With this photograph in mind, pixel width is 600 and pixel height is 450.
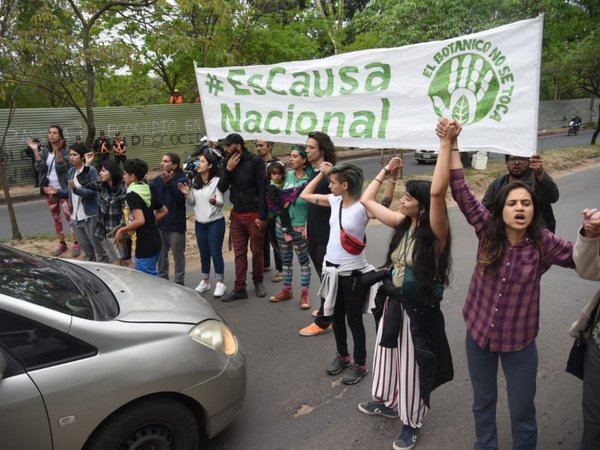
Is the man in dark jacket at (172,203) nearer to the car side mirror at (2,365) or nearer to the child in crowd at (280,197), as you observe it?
the child in crowd at (280,197)

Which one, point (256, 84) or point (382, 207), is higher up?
point (256, 84)

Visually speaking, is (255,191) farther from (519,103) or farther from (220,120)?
(519,103)

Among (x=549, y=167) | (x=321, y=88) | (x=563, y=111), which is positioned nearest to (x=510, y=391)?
(x=321, y=88)

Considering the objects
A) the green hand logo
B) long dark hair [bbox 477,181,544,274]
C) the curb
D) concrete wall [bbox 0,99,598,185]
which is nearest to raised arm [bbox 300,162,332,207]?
the green hand logo

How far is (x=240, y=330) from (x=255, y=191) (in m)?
1.43

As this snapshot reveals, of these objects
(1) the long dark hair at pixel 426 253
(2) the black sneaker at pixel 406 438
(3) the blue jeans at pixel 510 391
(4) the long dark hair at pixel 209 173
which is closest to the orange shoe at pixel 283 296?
(4) the long dark hair at pixel 209 173

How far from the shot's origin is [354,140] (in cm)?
416

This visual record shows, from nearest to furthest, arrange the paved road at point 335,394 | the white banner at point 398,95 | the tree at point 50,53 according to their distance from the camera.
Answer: the paved road at point 335,394
the white banner at point 398,95
the tree at point 50,53

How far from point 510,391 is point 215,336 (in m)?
1.63

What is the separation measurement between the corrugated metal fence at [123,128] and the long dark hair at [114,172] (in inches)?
441

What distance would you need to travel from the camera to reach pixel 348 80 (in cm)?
423

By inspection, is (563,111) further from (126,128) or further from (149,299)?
(149,299)

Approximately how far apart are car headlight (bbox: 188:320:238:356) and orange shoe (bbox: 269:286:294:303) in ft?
6.89

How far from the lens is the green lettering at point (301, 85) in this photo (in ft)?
14.8
